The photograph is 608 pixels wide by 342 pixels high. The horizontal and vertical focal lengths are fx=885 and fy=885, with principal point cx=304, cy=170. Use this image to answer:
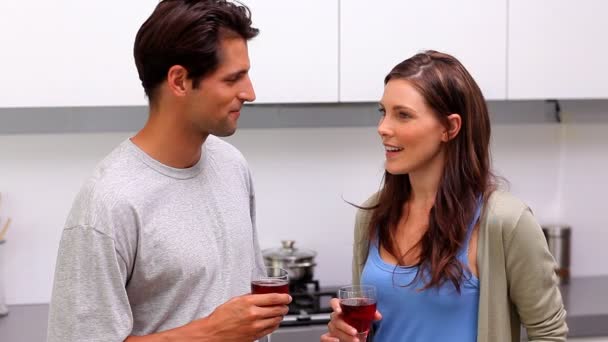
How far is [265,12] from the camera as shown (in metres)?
2.78

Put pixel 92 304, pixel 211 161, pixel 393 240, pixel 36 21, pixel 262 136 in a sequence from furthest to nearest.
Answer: pixel 262 136
pixel 36 21
pixel 393 240
pixel 211 161
pixel 92 304

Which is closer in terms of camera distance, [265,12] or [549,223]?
[265,12]

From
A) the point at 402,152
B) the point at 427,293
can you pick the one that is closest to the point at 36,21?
the point at 402,152

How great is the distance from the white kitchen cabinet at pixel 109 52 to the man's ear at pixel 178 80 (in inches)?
40.9

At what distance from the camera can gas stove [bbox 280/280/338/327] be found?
2.79m

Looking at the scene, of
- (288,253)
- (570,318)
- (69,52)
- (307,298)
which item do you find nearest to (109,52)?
(69,52)

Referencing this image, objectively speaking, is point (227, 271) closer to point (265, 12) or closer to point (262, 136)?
point (265, 12)

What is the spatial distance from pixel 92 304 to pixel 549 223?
227 cm

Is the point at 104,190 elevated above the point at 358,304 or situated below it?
above

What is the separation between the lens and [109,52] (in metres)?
2.72

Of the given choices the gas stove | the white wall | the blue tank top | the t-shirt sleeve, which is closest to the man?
the t-shirt sleeve

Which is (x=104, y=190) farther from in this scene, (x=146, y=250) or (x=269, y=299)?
(x=269, y=299)

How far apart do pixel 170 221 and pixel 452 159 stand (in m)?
0.68

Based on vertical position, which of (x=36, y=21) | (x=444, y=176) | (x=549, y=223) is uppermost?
(x=36, y=21)
